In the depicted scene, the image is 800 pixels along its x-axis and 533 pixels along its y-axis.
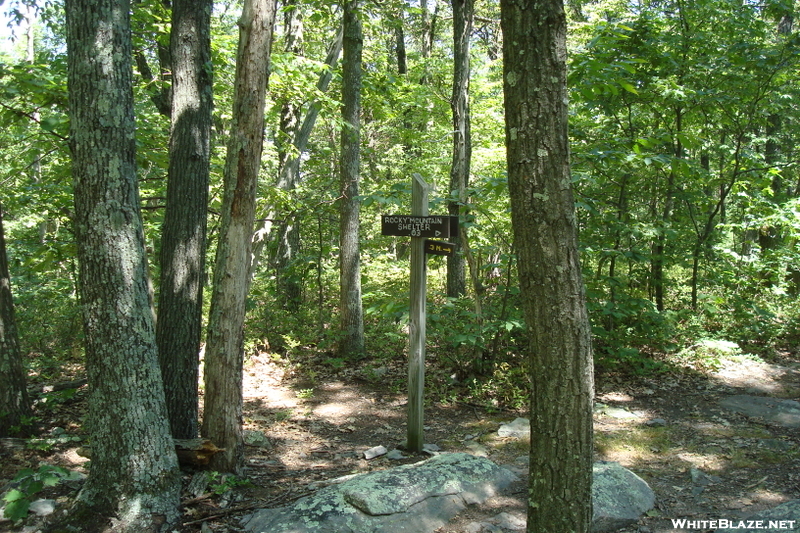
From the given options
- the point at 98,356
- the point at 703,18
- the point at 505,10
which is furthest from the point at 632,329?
the point at 98,356

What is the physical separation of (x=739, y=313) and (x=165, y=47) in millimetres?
9568

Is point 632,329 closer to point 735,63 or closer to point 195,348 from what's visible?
point 735,63

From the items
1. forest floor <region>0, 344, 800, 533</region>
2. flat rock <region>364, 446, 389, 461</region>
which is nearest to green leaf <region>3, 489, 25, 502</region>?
forest floor <region>0, 344, 800, 533</region>

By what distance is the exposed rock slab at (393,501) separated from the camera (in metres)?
3.54

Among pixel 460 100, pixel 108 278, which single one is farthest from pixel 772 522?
pixel 460 100

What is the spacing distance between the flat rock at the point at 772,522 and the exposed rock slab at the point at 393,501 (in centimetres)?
158

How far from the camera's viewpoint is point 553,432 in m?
2.63

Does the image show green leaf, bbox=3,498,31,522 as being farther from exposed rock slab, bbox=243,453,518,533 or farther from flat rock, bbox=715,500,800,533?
flat rock, bbox=715,500,800,533

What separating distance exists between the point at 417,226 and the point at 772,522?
11.5ft

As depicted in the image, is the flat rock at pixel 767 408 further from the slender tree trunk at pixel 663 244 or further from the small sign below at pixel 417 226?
the small sign below at pixel 417 226

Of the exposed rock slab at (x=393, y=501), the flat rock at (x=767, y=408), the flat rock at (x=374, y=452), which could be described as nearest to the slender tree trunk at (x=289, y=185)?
the flat rock at (x=374, y=452)

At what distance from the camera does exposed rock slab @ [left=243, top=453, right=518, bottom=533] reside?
3541 mm

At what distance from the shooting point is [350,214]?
29.1ft

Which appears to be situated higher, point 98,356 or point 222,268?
point 222,268
